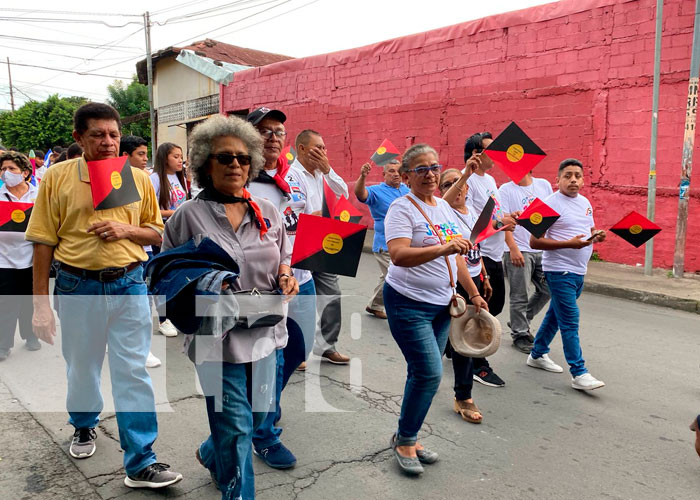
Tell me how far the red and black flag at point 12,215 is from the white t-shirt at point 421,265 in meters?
3.16

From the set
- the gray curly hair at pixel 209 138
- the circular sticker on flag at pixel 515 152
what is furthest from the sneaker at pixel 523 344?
the gray curly hair at pixel 209 138

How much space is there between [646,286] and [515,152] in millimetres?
4934

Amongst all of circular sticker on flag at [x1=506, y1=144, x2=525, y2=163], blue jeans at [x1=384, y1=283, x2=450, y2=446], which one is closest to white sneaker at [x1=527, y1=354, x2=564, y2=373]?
circular sticker on flag at [x1=506, y1=144, x2=525, y2=163]

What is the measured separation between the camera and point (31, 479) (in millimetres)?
3035

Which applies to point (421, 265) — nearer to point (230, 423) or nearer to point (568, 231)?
point (230, 423)

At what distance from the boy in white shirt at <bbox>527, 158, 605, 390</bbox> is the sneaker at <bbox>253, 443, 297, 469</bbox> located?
2320 millimetres

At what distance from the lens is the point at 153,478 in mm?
2910

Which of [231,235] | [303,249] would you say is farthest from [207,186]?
[303,249]

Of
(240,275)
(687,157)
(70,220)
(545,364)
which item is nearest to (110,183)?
(70,220)

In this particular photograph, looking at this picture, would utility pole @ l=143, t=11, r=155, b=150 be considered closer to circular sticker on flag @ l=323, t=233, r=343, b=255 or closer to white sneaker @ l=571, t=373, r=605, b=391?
white sneaker @ l=571, t=373, r=605, b=391

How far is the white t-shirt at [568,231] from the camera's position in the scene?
4566 mm

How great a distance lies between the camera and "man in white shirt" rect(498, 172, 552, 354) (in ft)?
18.0

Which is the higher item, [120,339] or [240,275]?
[240,275]

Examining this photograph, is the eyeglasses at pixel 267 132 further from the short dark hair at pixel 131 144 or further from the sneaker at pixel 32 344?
the sneaker at pixel 32 344
